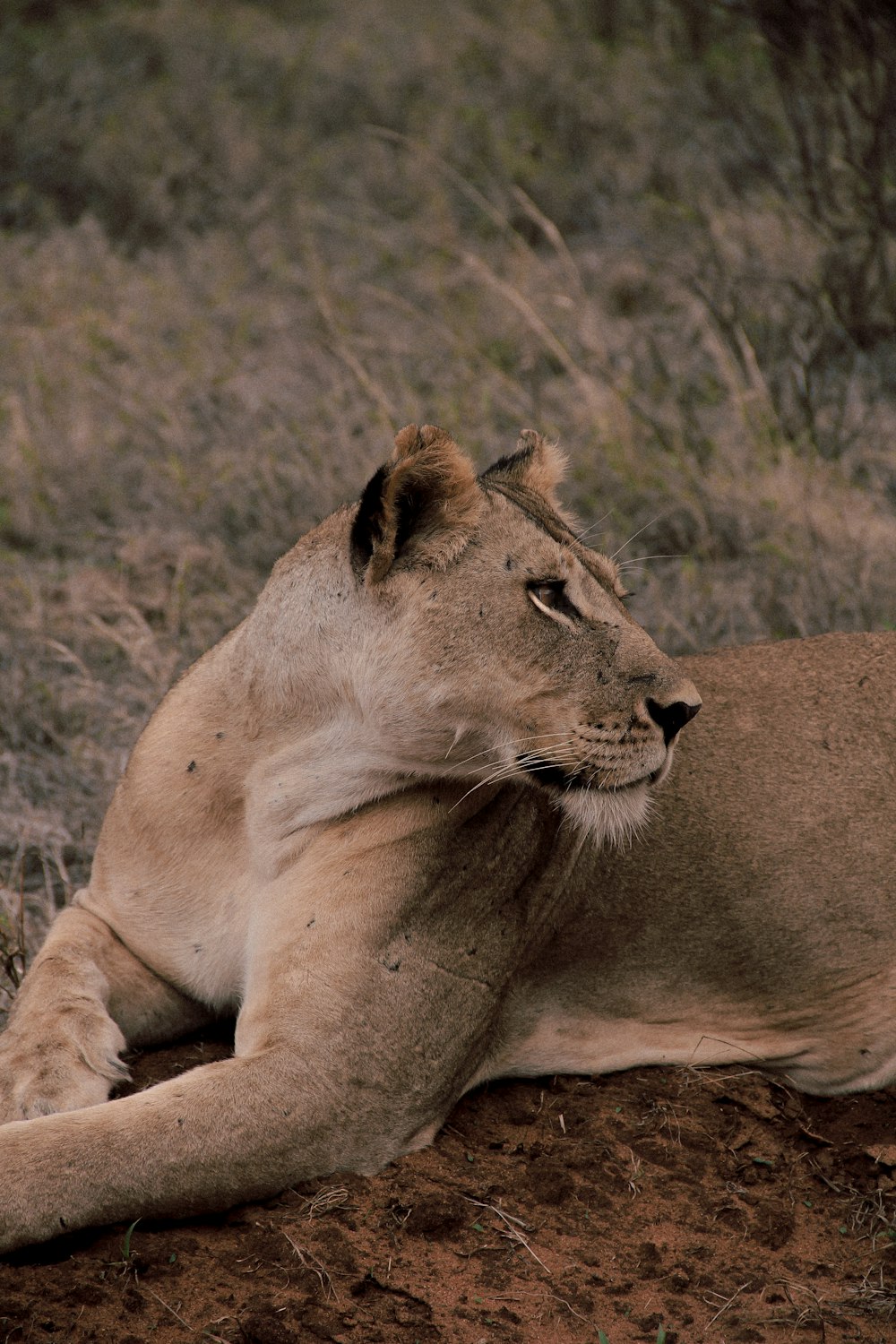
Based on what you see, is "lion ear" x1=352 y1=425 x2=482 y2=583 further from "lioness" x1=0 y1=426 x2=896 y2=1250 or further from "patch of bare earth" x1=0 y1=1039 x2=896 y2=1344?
"patch of bare earth" x1=0 y1=1039 x2=896 y2=1344

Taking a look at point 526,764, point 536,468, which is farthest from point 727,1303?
point 536,468

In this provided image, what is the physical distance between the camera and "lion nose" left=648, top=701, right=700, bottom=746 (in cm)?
319

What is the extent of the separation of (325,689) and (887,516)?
3.75m

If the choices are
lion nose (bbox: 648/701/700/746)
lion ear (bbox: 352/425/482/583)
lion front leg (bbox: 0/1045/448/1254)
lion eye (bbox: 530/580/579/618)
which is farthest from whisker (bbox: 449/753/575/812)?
lion front leg (bbox: 0/1045/448/1254)

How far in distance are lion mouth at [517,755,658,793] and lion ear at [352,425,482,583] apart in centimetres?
45

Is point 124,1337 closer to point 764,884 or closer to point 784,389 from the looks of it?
point 764,884

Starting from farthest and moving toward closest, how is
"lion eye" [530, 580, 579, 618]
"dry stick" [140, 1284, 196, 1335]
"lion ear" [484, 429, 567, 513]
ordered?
"lion ear" [484, 429, 567, 513] → "lion eye" [530, 580, 579, 618] → "dry stick" [140, 1284, 196, 1335]

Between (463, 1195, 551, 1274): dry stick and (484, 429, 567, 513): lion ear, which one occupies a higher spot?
(484, 429, 567, 513): lion ear

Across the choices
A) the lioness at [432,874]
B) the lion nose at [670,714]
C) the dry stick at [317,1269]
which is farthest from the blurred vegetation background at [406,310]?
the dry stick at [317,1269]

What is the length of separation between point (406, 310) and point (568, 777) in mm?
5353

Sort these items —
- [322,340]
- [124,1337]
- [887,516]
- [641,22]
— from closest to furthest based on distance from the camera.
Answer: [124,1337] < [887,516] < [322,340] < [641,22]

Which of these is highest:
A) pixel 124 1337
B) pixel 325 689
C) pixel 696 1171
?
pixel 325 689

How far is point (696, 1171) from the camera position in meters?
3.34

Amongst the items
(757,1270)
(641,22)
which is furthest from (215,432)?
(641,22)
